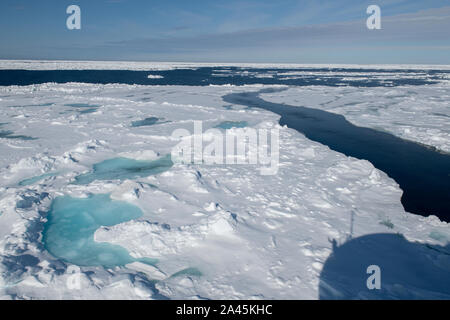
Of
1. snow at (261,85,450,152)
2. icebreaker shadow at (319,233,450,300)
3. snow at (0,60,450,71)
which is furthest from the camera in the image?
snow at (0,60,450,71)

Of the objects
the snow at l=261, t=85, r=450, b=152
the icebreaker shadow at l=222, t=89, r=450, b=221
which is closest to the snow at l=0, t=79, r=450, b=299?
the icebreaker shadow at l=222, t=89, r=450, b=221

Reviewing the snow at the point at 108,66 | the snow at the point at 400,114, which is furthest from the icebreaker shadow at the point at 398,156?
the snow at the point at 108,66

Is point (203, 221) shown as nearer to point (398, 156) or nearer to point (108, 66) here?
point (398, 156)

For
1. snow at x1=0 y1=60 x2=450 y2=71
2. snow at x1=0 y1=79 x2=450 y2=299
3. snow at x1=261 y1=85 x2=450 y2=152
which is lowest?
snow at x1=0 y1=79 x2=450 y2=299

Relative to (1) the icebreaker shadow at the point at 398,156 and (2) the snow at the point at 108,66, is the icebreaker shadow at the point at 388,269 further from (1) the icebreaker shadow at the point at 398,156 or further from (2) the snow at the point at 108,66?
(2) the snow at the point at 108,66

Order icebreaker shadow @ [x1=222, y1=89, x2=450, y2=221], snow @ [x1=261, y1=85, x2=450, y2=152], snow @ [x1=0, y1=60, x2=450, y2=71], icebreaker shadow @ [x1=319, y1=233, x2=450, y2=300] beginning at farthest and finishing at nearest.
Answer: snow @ [x1=0, y1=60, x2=450, y2=71] → snow @ [x1=261, y1=85, x2=450, y2=152] → icebreaker shadow @ [x1=222, y1=89, x2=450, y2=221] → icebreaker shadow @ [x1=319, y1=233, x2=450, y2=300]

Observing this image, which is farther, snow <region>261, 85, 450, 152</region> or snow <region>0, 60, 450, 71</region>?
snow <region>0, 60, 450, 71</region>

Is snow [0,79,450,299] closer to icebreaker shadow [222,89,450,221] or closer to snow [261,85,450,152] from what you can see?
icebreaker shadow [222,89,450,221]
